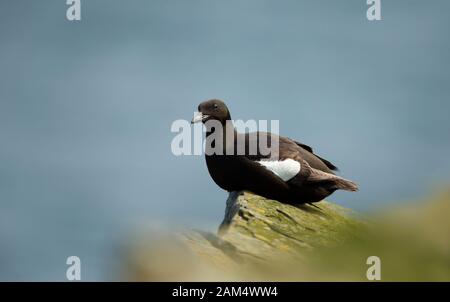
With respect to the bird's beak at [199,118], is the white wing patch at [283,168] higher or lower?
lower

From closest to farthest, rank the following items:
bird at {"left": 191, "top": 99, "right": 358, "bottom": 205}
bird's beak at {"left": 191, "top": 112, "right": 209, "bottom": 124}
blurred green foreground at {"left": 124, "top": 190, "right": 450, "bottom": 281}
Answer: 1. blurred green foreground at {"left": 124, "top": 190, "right": 450, "bottom": 281}
2. bird at {"left": 191, "top": 99, "right": 358, "bottom": 205}
3. bird's beak at {"left": 191, "top": 112, "right": 209, "bottom": 124}

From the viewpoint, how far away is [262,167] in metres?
13.7

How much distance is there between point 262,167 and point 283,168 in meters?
0.38

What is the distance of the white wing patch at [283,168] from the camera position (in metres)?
13.7

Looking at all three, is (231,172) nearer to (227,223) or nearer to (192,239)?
(227,223)

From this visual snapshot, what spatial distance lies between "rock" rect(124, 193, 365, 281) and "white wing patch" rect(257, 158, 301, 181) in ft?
1.77

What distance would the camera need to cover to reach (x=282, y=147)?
1423cm

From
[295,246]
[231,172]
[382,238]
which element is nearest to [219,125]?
[231,172]

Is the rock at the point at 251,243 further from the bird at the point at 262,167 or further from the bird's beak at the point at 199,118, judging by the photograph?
the bird's beak at the point at 199,118

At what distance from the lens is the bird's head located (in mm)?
14273

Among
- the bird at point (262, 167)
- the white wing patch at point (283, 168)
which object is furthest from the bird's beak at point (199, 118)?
the white wing patch at point (283, 168)

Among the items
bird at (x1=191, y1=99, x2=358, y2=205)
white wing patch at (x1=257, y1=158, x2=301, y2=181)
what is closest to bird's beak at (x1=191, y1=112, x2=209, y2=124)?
bird at (x1=191, y1=99, x2=358, y2=205)

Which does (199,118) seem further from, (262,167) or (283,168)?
(283,168)

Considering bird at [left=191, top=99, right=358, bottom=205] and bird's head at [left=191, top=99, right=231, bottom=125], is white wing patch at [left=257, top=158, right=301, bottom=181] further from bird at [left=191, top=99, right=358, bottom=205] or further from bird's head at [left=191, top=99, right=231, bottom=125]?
bird's head at [left=191, top=99, right=231, bottom=125]
